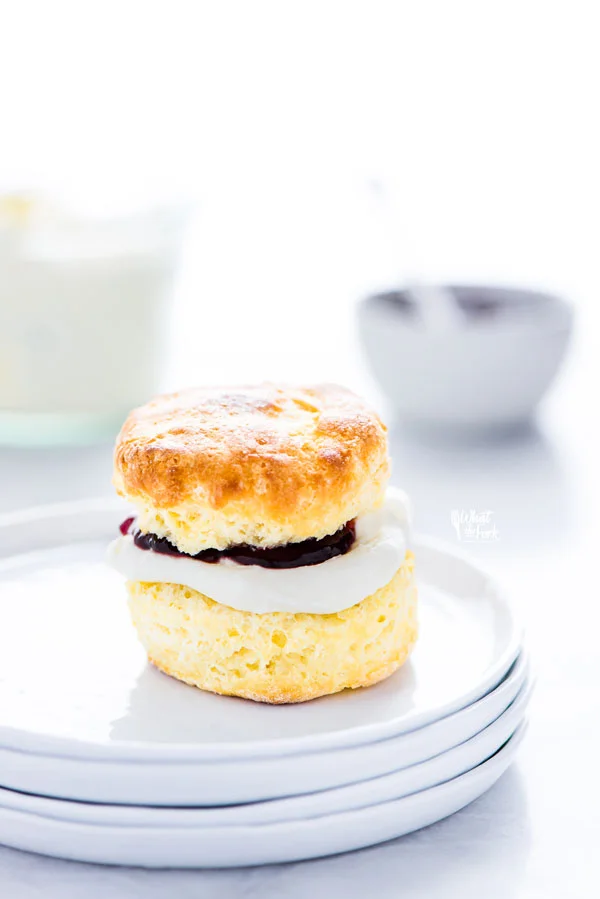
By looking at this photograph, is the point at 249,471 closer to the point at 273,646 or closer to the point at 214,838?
the point at 273,646

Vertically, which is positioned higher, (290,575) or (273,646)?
(290,575)

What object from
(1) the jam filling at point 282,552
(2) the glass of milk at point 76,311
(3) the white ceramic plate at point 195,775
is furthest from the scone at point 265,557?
(2) the glass of milk at point 76,311

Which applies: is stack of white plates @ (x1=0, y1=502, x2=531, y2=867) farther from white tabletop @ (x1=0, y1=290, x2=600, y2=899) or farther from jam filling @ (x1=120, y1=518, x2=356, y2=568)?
jam filling @ (x1=120, y1=518, x2=356, y2=568)

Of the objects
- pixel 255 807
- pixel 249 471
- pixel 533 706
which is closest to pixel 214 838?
pixel 255 807

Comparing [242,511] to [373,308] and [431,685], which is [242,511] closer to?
[431,685]

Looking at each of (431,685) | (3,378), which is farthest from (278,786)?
(3,378)
